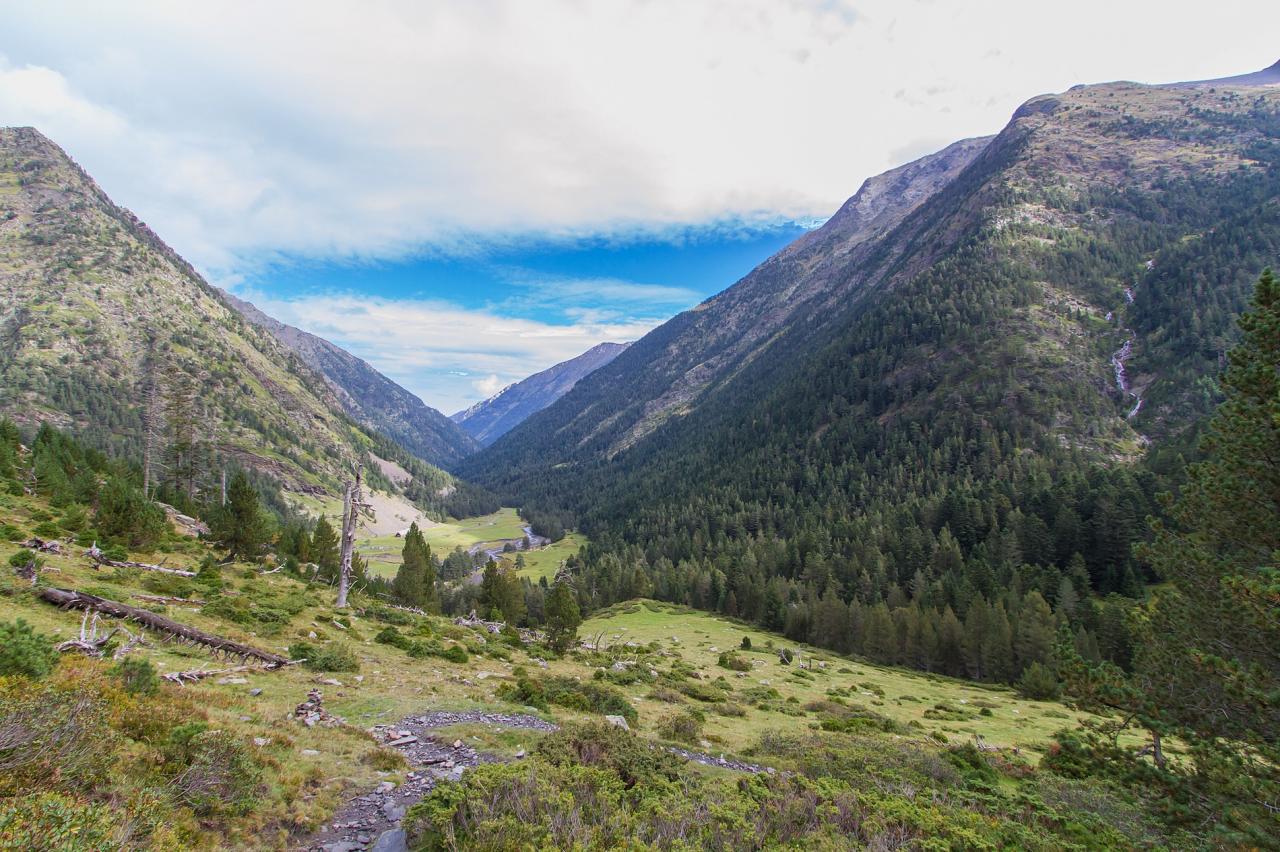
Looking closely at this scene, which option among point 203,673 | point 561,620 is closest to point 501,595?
point 561,620

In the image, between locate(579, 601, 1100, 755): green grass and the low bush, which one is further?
locate(579, 601, 1100, 755): green grass

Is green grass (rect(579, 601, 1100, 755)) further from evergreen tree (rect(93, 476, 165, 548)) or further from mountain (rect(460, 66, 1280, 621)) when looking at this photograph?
evergreen tree (rect(93, 476, 165, 548))

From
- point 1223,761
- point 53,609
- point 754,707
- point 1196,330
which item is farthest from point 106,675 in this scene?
point 1196,330

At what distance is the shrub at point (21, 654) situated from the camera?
10445mm

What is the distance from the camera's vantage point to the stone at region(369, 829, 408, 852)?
9.78 metres

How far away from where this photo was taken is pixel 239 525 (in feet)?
139

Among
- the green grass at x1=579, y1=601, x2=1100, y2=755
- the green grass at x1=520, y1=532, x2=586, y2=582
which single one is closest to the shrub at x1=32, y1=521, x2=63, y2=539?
the green grass at x1=579, y1=601, x2=1100, y2=755

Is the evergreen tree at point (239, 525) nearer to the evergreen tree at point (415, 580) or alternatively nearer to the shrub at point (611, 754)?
the evergreen tree at point (415, 580)

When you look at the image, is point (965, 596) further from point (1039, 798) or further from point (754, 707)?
point (1039, 798)

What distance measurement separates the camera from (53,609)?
1830 cm

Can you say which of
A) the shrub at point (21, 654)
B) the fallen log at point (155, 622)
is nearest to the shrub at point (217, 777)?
the shrub at point (21, 654)

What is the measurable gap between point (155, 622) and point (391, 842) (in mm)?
16115

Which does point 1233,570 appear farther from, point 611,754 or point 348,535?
point 348,535

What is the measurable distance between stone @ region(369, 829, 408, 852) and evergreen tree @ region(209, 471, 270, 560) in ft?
138
